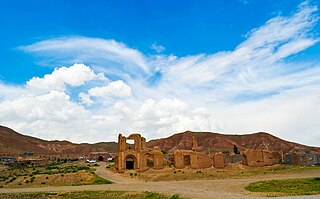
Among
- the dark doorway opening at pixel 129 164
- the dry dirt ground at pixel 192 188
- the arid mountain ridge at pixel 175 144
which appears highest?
the arid mountain ridge at pixel 175 144

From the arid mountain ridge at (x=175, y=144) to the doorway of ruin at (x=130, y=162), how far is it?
60.3 m

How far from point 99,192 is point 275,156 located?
3481 cm

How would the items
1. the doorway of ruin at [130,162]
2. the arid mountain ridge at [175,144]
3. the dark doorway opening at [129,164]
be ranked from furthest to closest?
the arid mountain ridge at [175,144] < the dark doorway opening at [129,164] < the doorway of ruin at [130,162]

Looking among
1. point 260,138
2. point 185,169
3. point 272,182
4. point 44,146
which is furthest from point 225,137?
point 272,182

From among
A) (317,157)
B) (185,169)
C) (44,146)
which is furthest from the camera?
(44,146)

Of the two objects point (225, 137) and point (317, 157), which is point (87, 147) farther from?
point (317, 157)

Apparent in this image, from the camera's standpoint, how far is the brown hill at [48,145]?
13354 centimetres

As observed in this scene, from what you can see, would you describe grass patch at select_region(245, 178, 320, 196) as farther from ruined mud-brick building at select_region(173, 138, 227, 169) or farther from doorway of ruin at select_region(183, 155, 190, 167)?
doorway of ruin at select_region(183, 155, 190, 167)

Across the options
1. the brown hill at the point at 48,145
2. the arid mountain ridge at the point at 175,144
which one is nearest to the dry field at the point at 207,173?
the arid mountain ridge at the point at 175,144

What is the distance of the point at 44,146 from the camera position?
5753 inches

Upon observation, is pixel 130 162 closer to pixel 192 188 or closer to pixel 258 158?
pixel 258 158

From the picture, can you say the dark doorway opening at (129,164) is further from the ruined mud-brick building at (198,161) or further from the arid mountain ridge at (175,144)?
the arid mountain ridge at (175,144)

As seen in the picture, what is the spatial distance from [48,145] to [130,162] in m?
107

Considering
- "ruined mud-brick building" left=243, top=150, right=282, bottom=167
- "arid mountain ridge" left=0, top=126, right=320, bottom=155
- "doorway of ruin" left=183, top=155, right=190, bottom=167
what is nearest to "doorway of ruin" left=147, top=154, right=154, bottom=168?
"doorway of ruin" left=183, top=155, right=190, bottom=167
